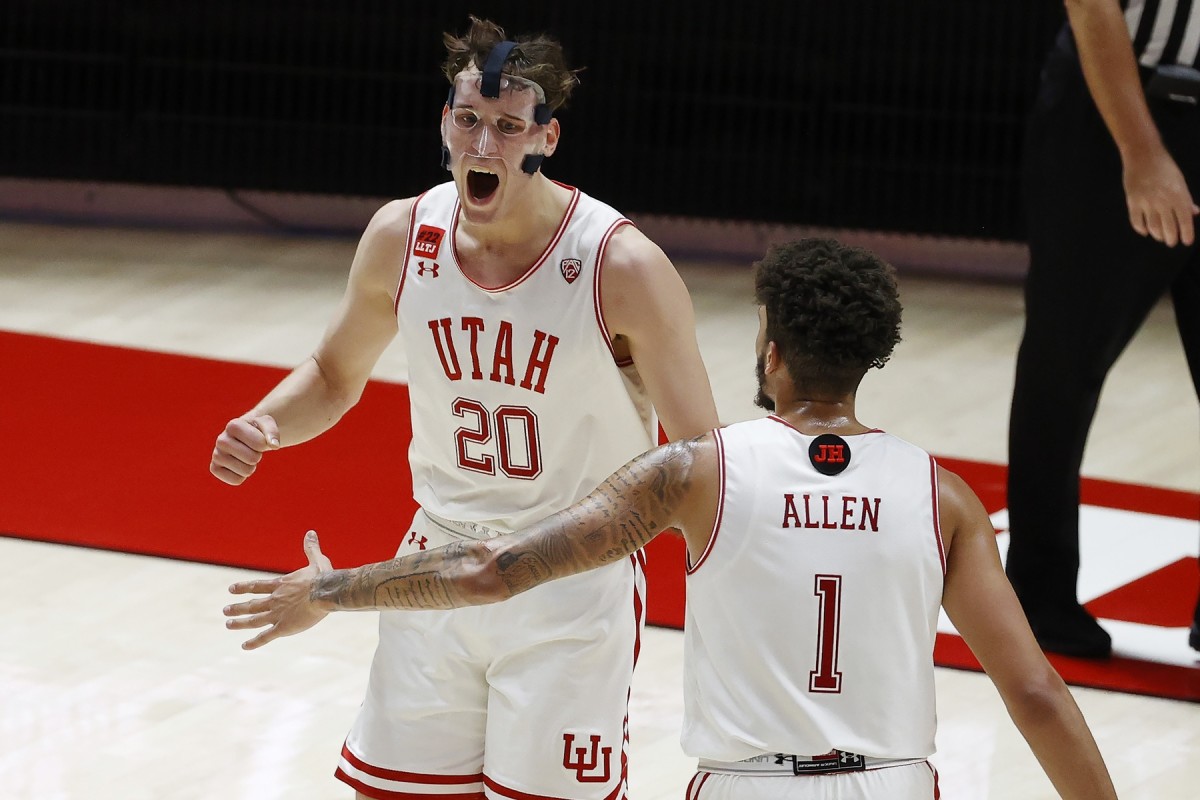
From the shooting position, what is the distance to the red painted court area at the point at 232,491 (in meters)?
5.05

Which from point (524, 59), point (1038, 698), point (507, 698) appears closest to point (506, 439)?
point (507, 698)

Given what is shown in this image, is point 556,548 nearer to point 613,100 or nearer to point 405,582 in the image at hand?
point 405,582

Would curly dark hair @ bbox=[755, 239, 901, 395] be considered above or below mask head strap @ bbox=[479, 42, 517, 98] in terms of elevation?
below

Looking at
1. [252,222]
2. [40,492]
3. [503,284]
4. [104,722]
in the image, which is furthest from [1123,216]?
[252,222]

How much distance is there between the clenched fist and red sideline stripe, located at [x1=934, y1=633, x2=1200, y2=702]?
6.86 feet

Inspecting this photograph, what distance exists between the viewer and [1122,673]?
4.62 meters

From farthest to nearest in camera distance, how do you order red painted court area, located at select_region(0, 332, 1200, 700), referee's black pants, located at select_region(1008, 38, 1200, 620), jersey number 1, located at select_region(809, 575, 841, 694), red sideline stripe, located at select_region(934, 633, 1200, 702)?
1. red painted court area, located at select_region(0, 332, 1200, 700)
2. red sideline stripe, located at select_region(934, 633, 1200, 702)
3. referee's black pants, located at select_region(1008, 38, 1200, 620)
4. jersey number 1, located at select_region(809, 575, 841, 694)

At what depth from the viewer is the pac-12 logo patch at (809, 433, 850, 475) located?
96.1 inches

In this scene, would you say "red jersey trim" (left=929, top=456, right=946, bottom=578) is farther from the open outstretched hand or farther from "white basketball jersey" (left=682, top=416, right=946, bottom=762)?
the open outstretched hand

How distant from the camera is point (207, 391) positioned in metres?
6.62

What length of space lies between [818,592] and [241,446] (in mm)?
1152

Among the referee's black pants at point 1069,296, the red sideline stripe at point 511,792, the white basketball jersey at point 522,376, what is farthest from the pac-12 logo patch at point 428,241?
the referee's black pants at point 1069,296

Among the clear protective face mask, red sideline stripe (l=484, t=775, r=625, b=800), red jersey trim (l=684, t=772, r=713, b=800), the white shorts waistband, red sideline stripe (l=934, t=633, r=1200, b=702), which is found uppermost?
the clear protective face mask

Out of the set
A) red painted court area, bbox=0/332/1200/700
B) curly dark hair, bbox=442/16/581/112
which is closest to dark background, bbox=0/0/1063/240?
red painted court area, bbox=0/332/1200/700
